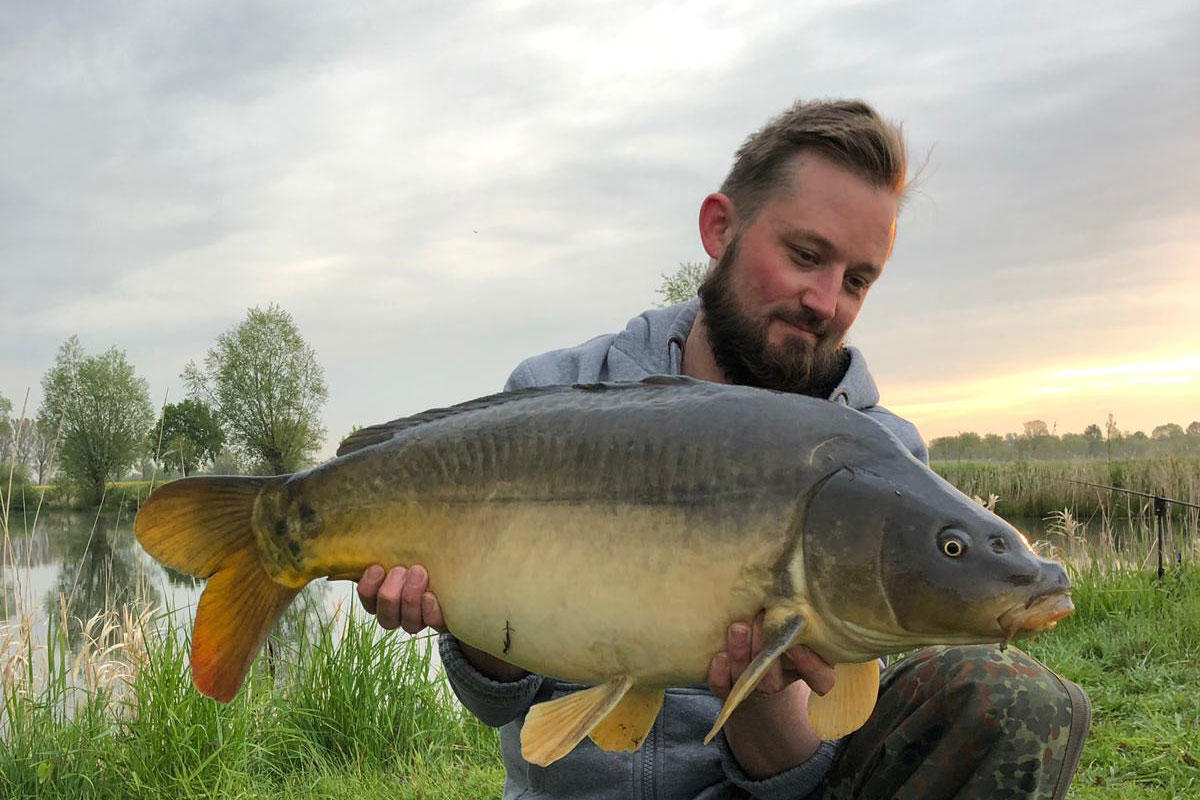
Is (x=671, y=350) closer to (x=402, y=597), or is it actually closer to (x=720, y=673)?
(x=402, y=597)

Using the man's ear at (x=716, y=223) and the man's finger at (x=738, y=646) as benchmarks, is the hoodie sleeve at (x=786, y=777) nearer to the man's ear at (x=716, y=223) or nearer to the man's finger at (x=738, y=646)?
the man's finger at (x=738, y=646)

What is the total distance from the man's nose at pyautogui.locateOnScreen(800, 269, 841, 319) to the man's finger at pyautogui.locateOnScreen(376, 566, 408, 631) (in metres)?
1.51

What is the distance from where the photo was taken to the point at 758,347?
3053mm

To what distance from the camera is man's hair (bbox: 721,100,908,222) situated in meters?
3.13

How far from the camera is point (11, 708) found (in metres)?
4.35

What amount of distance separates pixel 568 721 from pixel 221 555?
90 cm

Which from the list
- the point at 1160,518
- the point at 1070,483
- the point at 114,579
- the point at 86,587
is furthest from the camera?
the point at 86,587

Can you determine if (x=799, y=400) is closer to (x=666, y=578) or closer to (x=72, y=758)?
(x=666, y=578)

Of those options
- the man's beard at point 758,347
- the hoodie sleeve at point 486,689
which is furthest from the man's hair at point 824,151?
the hoodie sleeve at point 486,689

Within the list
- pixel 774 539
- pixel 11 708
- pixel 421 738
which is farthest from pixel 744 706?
pixel 11 708

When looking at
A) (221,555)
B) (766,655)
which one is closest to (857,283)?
(766,655)

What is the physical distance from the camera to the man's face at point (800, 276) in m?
3.01

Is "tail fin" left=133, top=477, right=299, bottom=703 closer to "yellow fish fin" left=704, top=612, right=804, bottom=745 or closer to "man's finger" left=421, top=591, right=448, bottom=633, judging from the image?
"man's finger" left=421, top=591, right=448, bottom=633

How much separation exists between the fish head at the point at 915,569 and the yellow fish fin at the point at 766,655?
61 mm
